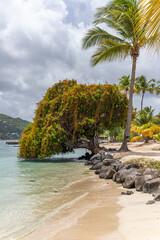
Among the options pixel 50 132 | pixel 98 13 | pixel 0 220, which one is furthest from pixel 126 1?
pixel 0 220

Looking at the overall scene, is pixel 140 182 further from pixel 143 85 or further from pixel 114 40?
pixel 143 85

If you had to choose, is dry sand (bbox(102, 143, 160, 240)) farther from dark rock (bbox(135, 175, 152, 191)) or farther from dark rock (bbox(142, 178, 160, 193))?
dark rock (bbox(135, 175, 152, 191))

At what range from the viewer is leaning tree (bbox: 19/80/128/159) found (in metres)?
16.4

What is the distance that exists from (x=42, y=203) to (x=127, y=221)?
8.98 ft

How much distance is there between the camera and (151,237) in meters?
2.78

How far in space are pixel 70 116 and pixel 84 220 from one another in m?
13.1

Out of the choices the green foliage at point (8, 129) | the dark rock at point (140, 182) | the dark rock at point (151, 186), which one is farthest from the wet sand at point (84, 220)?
the green foliage at point (8, 129)

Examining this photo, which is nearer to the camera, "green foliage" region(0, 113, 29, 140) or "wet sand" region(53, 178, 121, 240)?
"wet sand" region(53, 178, 121, 240)

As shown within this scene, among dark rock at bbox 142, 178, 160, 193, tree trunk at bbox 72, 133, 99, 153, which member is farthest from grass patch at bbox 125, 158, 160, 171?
tree trunk at bbox 72, 133, 99, 153

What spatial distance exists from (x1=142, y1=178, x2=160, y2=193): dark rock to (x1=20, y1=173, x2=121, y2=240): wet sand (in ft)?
2.62

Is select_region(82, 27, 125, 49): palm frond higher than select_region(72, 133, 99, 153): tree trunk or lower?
higher

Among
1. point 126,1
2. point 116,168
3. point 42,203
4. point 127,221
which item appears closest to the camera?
point 127,221

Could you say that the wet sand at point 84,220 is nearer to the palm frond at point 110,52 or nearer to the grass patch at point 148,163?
the grass patch at point 148,163

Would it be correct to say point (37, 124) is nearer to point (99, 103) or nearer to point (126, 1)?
point (99, 103)
